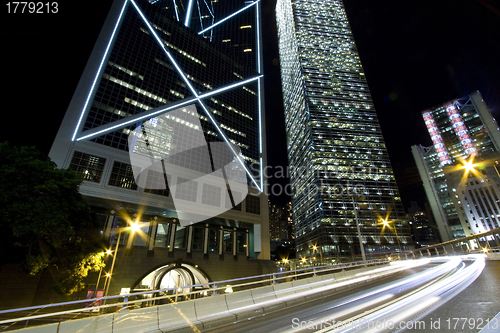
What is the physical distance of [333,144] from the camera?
114m

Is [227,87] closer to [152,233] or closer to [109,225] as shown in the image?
[152,233]

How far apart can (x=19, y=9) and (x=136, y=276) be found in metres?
31.6

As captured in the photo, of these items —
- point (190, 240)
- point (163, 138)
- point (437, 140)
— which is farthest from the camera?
point (437, 140)

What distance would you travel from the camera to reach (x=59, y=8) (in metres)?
24.4

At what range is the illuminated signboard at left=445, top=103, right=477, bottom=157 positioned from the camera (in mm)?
112438

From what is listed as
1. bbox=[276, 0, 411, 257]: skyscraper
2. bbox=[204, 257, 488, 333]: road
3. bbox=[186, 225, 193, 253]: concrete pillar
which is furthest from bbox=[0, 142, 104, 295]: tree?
bbox=[276, 0, 411, 257]: skyscraper

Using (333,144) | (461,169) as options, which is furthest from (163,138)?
(461,169)

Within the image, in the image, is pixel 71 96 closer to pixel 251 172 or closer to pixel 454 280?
pixel 251 172

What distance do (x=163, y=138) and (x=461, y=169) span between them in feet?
390

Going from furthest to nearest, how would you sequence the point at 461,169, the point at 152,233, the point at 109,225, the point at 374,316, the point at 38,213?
the point at 461,169 → the point at 152,233 → the point at 109,225 → the point at 38,213 → the point at 374,316

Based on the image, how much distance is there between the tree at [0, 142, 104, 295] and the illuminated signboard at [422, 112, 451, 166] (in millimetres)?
158485

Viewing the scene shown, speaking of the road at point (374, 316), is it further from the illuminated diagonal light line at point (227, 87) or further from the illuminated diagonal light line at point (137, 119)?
the illuminated diagonal light line at point (227, 87)

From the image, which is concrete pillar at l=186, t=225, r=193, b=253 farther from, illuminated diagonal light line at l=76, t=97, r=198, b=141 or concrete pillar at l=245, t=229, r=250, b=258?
illuminated diagonal light line at l=76, t=97, r=198, b=141

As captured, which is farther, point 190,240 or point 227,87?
point 227,87
